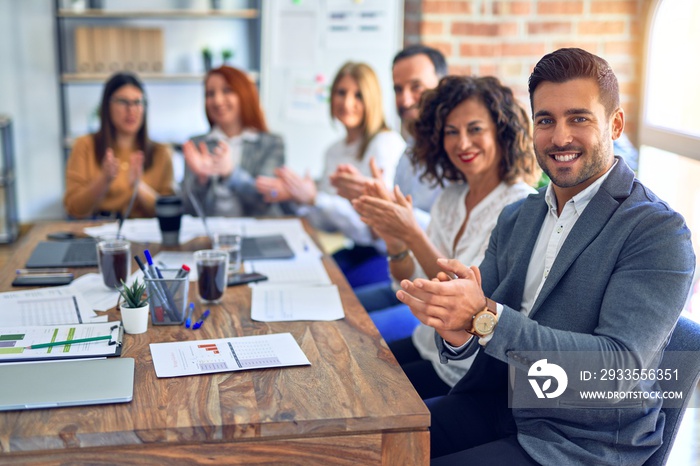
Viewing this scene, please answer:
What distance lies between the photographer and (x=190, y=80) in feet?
17.1

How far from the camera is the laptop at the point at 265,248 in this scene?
2.28 meters

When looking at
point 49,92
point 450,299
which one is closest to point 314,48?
point 49,92

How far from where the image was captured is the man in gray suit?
50.8 inches

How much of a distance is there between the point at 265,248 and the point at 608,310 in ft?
4.23

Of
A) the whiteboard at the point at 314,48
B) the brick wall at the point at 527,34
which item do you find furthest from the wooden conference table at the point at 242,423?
the whiteboard at the point at 314,48

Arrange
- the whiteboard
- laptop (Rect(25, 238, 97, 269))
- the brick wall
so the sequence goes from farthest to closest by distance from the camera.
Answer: the whiteboard < the brick wall < laptop (Rect(25, 238, 97, 269))

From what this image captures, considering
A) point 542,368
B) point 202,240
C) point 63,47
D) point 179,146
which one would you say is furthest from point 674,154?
point 63,47

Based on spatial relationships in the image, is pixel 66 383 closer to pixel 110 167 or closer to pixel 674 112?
pixel 110 167

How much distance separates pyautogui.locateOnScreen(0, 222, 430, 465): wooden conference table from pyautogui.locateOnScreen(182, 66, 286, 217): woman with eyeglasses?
1.71m

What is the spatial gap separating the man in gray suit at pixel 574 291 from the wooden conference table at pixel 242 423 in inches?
8.1

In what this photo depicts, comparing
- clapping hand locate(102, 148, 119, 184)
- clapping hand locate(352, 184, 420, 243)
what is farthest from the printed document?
clapping hand locate(102, 148, 119, 184)

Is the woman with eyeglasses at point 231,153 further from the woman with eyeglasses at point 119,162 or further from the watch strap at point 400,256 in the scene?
the watch strap at point 400,256

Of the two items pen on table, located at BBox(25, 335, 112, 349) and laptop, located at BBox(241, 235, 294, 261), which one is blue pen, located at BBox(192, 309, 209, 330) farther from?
laptop, located at BBox(241, 235, 294, 261)

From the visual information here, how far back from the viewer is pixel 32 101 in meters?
5.27
